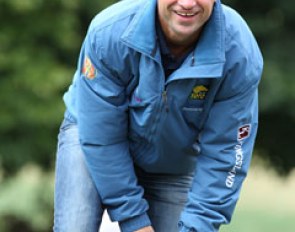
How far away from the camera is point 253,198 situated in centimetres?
1742

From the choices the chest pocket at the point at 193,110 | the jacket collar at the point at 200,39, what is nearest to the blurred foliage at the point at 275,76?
the chest pocket at the point at 193,110

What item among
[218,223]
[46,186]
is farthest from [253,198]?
[218,223]

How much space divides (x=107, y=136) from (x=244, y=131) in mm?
671

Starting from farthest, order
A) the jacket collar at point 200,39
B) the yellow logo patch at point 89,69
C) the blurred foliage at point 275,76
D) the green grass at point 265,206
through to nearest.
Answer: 1. the green grass at point 265,206
2. the blurred foliage at point 275,76
3. the yellow logo patch at point 89,69
4. the jacket collar at point 200,39

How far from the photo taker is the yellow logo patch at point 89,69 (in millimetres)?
5402

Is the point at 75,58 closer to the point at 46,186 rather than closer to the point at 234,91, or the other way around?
the point at 46,186

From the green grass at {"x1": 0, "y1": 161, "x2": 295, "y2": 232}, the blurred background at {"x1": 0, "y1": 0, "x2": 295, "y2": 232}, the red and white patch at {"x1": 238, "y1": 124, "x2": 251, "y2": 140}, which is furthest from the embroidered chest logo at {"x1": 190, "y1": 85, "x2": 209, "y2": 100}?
the blurred background at {"x1": 0, "y1": 0, "x2": 295, "y2": 232}

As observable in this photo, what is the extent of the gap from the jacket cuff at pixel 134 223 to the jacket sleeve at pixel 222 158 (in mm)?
201

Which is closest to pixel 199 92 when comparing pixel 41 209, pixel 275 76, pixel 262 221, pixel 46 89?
pixel 46 89

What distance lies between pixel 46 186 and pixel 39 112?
Answer: 1.08 meters

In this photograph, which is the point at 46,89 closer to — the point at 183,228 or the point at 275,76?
the point at 275,76

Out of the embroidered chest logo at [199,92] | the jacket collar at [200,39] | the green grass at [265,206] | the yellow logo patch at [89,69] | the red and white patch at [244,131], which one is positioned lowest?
the green grass at [265,206]

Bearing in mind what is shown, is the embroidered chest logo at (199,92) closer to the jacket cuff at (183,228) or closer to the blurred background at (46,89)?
the jacket cuff at (183,228)

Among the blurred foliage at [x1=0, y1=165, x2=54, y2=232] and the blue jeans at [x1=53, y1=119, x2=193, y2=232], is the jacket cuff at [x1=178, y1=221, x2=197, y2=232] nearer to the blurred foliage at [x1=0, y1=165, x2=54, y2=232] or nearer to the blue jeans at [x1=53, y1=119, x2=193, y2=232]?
the blue jeans at [x1=53, y1=119, x2=193, y2=232]
